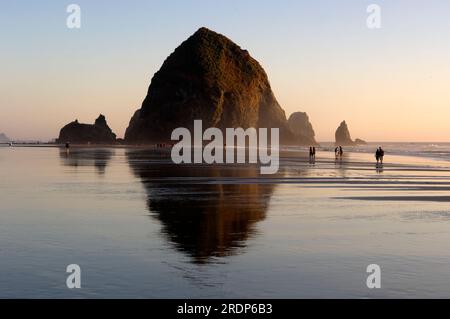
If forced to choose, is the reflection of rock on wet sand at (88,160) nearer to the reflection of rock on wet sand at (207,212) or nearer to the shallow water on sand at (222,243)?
the reflection of rock on wet sand at (207,212)

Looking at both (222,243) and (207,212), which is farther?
(207,212)

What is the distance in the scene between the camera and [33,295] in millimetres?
8789

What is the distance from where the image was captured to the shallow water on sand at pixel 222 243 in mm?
9430

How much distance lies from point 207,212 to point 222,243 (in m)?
5.62

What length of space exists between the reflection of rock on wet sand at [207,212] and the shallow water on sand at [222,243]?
0.11ft

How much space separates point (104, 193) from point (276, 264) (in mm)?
14946

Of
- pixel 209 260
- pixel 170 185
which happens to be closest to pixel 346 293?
pixel 209 260

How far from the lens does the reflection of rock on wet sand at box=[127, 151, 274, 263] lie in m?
13.1

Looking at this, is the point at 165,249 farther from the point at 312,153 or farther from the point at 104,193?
the point at 312,153

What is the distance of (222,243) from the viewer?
13250mm

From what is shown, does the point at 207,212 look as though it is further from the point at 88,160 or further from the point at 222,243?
the point at 88,160

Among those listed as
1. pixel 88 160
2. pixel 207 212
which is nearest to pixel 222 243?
pixel 207 212

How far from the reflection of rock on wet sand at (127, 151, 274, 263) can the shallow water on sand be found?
35 mm

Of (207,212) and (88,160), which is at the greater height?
(88,160)
